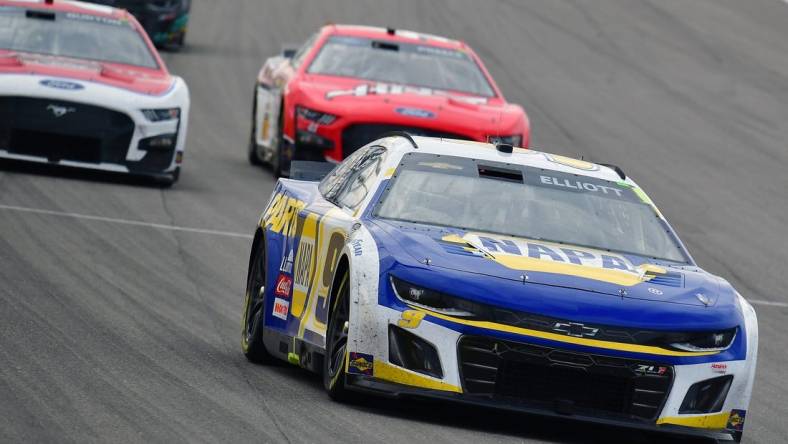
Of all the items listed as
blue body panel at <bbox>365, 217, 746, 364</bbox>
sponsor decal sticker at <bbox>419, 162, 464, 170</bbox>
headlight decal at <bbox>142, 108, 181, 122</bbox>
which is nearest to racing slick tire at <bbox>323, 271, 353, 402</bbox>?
blue body panel at <bbox>365, 217, 746, 364</bbox>

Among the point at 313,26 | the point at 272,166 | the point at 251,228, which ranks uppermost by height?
the point at 251,228

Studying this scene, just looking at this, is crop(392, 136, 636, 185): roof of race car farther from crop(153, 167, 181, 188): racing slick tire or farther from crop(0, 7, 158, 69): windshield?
crop(0, 7, 158, 69): windshield

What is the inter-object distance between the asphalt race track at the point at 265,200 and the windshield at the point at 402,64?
1419mm

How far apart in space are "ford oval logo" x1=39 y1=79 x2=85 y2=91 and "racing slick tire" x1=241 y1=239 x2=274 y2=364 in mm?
6699

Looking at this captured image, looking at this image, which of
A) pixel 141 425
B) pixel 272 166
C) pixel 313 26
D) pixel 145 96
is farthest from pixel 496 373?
pixel 313 26

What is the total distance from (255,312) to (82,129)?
7026mm

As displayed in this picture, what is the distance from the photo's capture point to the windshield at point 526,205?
28.5 feet

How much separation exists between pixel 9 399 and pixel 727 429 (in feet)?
9.60

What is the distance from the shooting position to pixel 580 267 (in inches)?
319

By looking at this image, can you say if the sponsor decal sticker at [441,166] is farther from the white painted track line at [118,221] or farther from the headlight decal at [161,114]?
the headlight decal at [161,114]

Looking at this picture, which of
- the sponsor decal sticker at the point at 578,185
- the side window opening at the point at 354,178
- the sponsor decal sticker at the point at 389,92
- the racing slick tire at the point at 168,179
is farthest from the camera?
the sponsor decal sticker at the point at 389,92

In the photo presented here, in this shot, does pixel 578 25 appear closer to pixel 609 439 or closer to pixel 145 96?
pixel 145 96

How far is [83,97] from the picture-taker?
16359mm

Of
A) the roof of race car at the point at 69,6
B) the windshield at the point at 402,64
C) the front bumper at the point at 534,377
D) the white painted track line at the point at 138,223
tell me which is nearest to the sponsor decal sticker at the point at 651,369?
the front bumper at the point at 534,377
